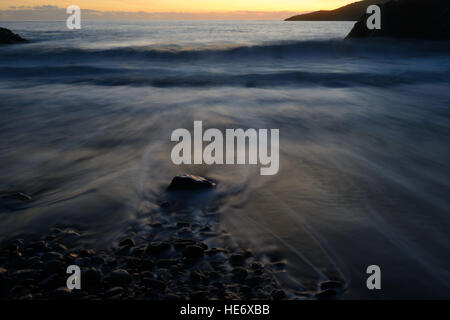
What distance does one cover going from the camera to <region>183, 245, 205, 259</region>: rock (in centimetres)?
216

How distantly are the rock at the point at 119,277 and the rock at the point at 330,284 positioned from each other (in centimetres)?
120

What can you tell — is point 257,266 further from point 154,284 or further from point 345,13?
point 345,13

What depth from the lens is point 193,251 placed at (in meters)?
2.18

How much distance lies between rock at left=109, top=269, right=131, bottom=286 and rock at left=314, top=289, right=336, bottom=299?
1.15 metres

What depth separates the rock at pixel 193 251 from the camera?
7.09 feet

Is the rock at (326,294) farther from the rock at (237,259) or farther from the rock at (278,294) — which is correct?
the rock at (237,259)

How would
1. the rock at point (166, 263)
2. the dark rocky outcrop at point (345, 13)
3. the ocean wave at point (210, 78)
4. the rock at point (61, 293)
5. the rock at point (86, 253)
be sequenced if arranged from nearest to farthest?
the rock at point (61, 293) → the rock at point (166, 263) → the rock at point (86, 253) → the ocean wave at point (210, 78) → the dark rocky outcrop at point (345, 13)

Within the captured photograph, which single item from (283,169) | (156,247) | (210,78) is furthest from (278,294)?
(210,78)

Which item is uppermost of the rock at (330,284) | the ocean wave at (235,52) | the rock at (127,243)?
the ocean wave at (235,52)

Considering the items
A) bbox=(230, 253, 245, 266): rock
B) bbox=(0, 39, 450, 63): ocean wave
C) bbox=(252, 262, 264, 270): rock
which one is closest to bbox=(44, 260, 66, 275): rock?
bbox=(230, 253, 245, 266): rock

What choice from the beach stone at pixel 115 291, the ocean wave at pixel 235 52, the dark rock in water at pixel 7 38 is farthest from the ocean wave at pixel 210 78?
the dark rock in water at pixel 7 38

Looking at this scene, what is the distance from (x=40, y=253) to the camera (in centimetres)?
220

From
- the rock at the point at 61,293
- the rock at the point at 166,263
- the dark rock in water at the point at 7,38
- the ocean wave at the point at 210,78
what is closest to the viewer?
the rock at the point at 61,293
